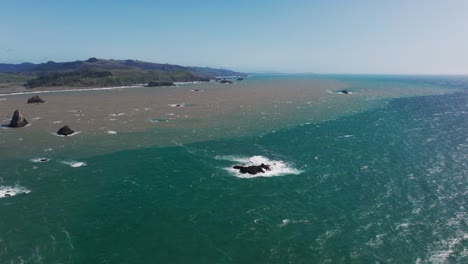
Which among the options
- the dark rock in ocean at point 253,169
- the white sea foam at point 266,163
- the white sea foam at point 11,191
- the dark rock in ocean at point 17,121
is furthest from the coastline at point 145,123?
the dark rock in ocean at point 253,169

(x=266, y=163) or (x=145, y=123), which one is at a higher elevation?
(x=145, y=123)

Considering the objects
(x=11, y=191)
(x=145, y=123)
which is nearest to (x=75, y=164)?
(x=11, y=191)

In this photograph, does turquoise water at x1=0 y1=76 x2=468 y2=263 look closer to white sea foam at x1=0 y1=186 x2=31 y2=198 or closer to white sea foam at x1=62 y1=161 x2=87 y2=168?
white sea foam at x1=62 y1=161 x2=87 y2=168

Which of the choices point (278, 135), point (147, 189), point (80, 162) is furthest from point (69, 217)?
point (278, 135)

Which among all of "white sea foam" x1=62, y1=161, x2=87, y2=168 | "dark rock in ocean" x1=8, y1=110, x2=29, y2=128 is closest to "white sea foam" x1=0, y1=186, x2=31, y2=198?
"white sea foam" x1=62, y1=161, x2=87, y2=168

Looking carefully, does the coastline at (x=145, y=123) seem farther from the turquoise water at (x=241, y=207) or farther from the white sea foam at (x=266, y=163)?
the white sea foam at (x=266, y=163)

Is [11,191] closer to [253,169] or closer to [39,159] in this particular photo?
[39,159]
